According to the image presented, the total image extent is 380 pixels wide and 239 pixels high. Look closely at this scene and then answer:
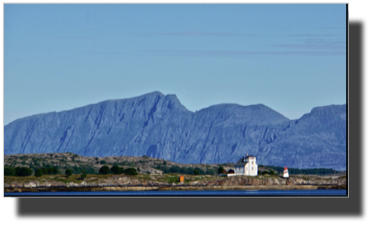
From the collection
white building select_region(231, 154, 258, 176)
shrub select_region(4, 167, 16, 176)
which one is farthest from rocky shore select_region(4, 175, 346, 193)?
shrub select_region(4, 167, 16, 176)

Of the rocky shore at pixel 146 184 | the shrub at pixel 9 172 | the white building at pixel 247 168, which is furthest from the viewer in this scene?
the white building at pixel 247 168

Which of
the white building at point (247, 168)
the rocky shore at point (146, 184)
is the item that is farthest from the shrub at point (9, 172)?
the white building at point (247, 168)

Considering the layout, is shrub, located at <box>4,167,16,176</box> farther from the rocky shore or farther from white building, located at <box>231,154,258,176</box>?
white building, located at <box>231,154,258,176</box>

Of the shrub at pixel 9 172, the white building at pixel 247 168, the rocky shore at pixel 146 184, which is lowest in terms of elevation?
the rocky shore at pixel 146 184

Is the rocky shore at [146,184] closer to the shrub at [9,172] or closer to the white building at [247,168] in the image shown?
the white building at [247,168]

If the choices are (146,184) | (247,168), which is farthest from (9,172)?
(247,168)

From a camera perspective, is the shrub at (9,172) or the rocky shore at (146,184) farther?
the shrub at (9,172)

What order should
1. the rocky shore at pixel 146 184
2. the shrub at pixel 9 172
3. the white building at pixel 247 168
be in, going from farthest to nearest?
the white building at pixel 247 168 < the shrub at pixel 9 172 < the rocky shore at pixel 146 184

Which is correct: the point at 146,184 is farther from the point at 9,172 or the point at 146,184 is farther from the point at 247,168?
the point at 9,172

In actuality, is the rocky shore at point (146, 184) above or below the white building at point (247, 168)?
below
